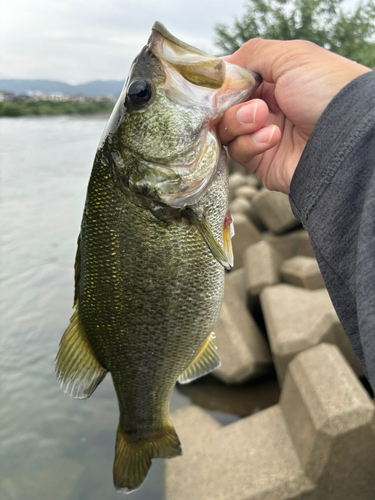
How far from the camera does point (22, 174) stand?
1433cm

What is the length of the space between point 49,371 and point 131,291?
12.4ft

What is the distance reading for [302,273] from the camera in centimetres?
395

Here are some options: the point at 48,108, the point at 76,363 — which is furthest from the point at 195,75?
the point at 48,108

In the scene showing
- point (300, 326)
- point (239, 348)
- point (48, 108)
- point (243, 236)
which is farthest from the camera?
point (48, 108)

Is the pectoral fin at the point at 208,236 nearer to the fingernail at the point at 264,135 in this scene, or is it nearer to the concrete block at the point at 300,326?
the fingernail at the point at 264,135

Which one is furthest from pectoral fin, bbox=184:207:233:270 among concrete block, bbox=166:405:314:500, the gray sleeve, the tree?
the tree

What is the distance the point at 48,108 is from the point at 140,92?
144ft

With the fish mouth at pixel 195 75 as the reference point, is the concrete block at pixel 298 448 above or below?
below

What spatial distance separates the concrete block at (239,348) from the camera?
3641 millimetres

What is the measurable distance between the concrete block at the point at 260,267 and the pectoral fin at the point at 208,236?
2.88 metres

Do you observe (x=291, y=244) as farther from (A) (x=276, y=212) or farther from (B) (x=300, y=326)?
(B) (x=300, y=326)

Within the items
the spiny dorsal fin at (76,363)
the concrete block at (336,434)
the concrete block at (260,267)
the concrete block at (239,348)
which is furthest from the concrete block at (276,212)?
the spiny dorsal fin at (76,363)

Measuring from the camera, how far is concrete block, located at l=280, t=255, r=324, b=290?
12.8ft

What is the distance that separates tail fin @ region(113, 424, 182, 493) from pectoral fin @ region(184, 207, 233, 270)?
3.11 ft
